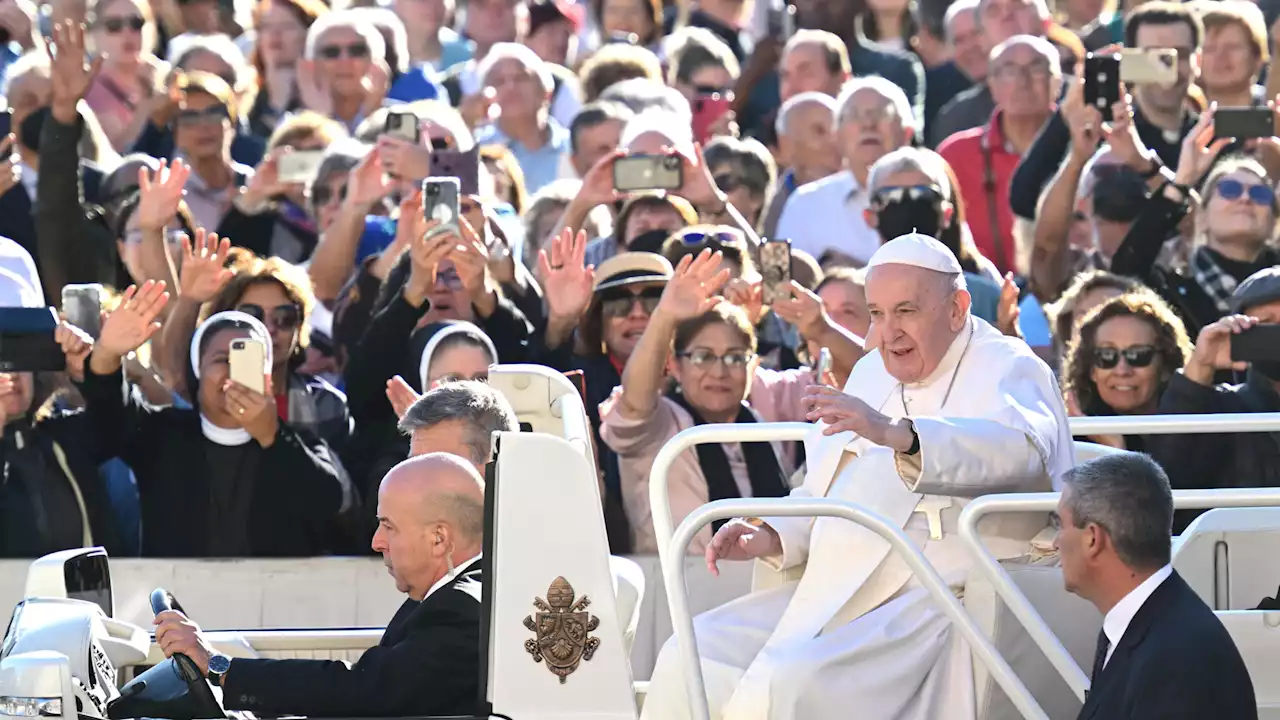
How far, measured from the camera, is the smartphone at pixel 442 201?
372 inches

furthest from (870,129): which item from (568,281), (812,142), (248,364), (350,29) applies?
(248,364)

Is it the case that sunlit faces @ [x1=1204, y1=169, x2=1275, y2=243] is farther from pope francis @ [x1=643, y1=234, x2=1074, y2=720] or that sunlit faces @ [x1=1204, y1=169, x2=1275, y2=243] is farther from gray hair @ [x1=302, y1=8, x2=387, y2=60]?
gray hair @ [x1=302, y1=8, x2=387, y2=60]

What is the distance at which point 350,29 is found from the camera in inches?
484

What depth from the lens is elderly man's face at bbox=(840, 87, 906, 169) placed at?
1108 centimetres

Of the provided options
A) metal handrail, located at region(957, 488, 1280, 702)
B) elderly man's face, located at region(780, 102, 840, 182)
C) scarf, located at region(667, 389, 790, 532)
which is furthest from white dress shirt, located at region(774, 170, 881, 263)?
metal handrail, located at region(957, 488, 1280, 702)

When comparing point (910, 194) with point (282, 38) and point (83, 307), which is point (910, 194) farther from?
point (282, 38)

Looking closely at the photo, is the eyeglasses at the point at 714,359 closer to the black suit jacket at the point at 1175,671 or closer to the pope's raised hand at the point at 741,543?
the pope's raised hand at the point at 741,543

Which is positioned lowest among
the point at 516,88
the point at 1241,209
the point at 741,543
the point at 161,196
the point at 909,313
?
the point at 741,543

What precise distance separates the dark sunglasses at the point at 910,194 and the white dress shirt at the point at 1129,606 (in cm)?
430

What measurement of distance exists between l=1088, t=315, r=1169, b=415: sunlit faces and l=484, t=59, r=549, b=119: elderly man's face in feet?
14.3

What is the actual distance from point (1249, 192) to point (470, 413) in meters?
4.42

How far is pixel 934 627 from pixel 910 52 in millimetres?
7214

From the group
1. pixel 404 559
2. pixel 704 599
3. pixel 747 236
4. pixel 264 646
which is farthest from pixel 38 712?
pixel 747 236

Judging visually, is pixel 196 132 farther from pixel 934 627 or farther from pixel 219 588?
pixel 934 627
